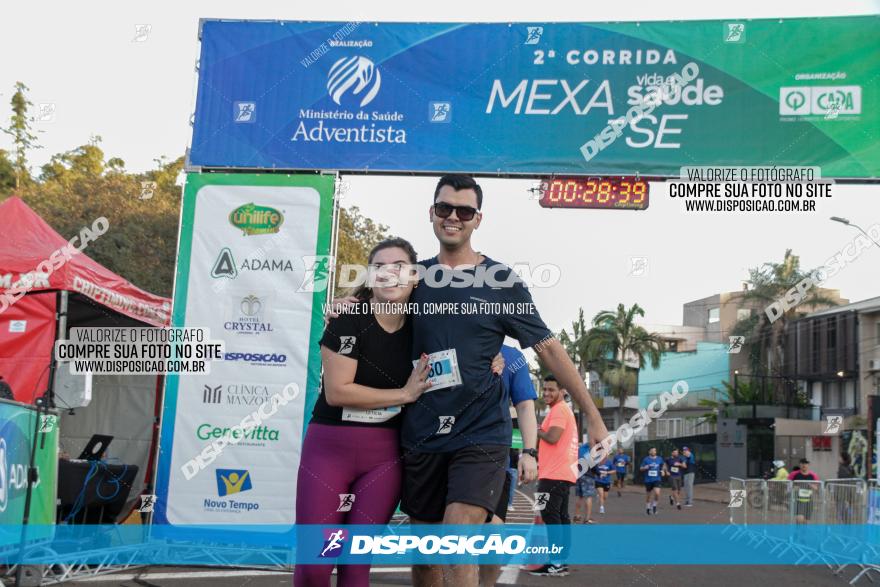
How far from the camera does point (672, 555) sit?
11688mm

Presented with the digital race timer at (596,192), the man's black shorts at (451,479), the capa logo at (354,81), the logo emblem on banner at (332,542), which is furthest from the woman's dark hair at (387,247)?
the capa logo at (354,81)

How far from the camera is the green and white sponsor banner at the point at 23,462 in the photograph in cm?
630

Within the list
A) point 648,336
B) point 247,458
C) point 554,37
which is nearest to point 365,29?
point 554,37

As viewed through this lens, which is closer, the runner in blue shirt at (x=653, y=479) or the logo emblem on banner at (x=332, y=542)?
the logo emblem on banner at (x=332, y=542)

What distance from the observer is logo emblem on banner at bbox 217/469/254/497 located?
9609mm

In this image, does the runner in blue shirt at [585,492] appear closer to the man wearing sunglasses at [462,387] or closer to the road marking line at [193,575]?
the road marking line at [193,575]

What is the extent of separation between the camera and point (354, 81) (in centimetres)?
1074

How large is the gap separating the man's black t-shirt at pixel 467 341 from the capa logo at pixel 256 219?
5.69 meters

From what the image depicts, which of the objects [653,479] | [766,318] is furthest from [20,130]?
[766,318]

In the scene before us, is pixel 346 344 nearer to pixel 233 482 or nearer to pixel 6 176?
pixel 233 482

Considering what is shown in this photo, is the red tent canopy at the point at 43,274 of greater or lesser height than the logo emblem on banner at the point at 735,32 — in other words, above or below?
below

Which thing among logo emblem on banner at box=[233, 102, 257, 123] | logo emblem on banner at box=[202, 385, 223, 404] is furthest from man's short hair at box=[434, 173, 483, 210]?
logo emblem on banner at box=[233, 102, 257, 123]

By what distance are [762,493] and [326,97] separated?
10.7 meters

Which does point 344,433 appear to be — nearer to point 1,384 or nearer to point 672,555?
point 1,384
